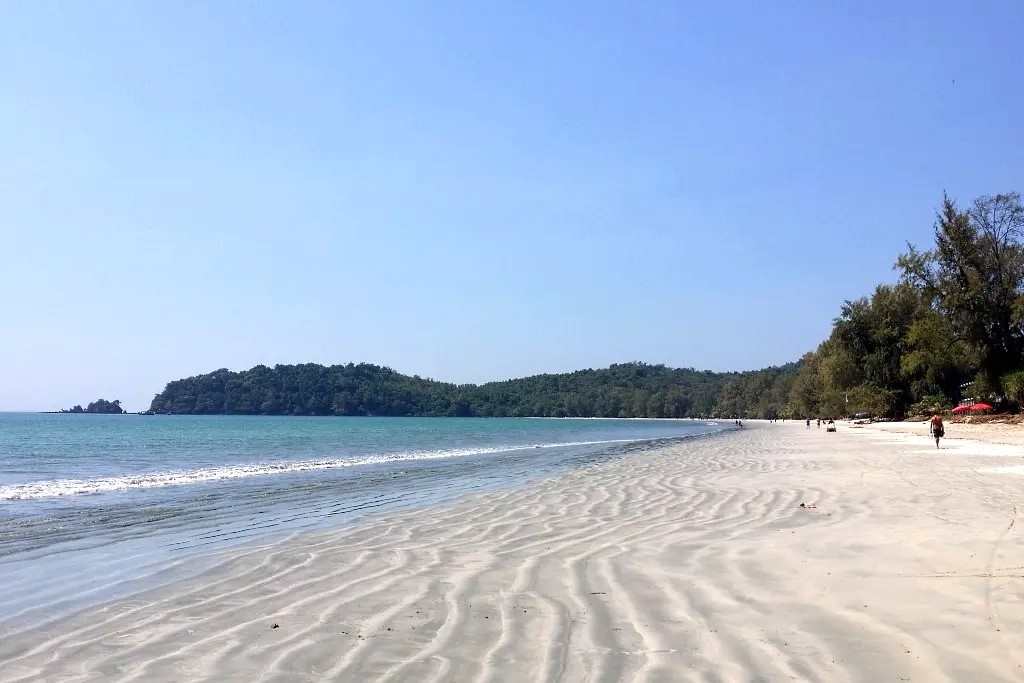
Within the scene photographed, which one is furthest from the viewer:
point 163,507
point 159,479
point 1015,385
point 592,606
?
point 1015,385

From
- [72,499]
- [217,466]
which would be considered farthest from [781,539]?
[217,466]

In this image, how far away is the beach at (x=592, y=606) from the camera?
446 centimetres

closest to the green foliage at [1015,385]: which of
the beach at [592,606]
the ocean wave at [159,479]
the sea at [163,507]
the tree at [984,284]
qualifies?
the tree at [984,284]

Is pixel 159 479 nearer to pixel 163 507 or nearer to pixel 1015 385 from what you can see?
pixel 163 507

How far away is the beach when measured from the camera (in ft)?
14.6

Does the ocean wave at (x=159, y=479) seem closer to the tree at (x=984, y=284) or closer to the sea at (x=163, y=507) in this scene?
the sea at (x=163, y=507)

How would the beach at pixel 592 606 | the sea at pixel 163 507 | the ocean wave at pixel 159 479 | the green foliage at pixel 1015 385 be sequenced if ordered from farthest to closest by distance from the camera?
the green foliage at pixel 1015 385, the ocean wave at pixel 159 479, the sea at pixel 163 507, the beach at pixel 592 606

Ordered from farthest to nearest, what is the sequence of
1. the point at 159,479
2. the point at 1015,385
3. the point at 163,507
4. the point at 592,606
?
the point at 1015,385, the point at 159,479, the point at 163,507, the point at 592,606

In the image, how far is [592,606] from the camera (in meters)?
Result: 5.80

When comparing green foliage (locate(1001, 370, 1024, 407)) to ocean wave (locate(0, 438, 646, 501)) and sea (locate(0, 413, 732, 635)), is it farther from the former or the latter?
ocean wave (locate(0, 438, 646, 501))

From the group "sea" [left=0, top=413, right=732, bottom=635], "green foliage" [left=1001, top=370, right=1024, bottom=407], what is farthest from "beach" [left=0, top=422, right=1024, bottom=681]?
"green foliage" [left=1001, top=370, right=1024, bottom=407]

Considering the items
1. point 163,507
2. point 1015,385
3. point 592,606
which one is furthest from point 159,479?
point 1015,385

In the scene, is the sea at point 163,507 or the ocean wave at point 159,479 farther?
the ocean wave at point 159,479

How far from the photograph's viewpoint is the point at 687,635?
496 centimetres
